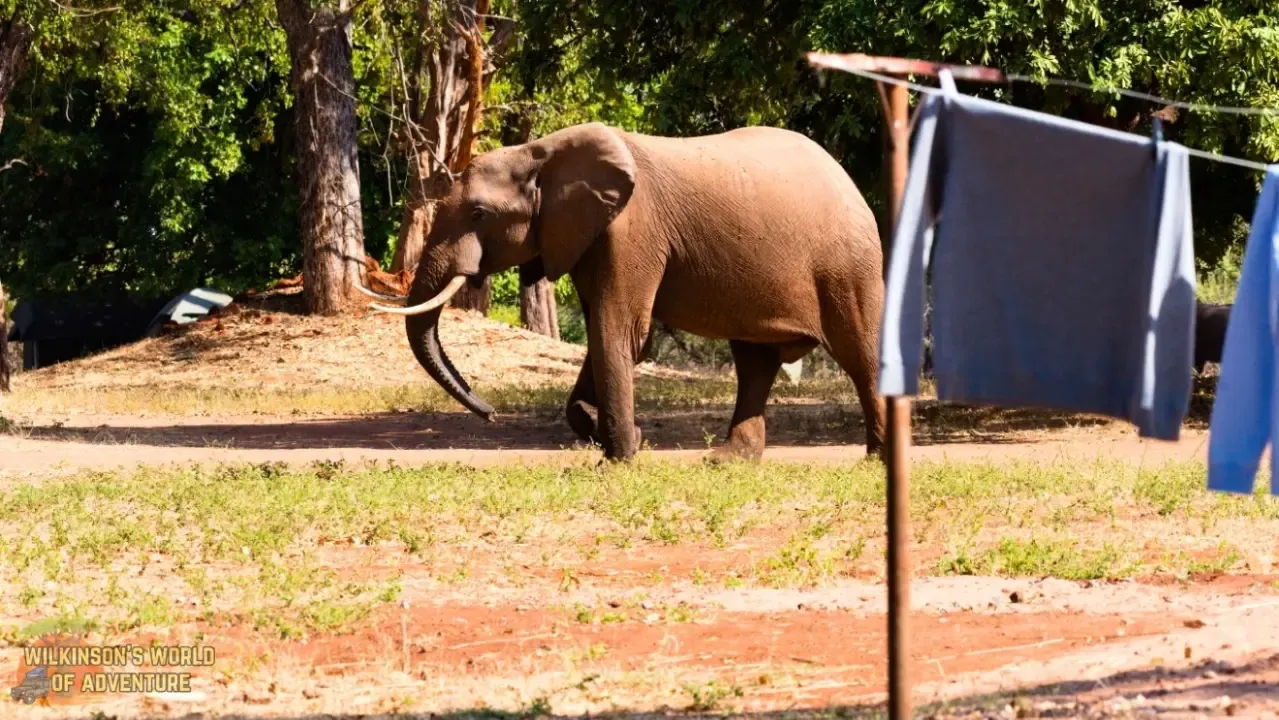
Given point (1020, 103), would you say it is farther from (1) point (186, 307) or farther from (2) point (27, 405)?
(1) point (186, 307)

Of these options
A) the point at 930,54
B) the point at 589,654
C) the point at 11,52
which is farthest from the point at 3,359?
the point at 589,654

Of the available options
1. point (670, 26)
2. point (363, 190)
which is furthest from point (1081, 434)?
point (363, 190)

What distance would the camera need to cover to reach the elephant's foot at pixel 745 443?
13.5m

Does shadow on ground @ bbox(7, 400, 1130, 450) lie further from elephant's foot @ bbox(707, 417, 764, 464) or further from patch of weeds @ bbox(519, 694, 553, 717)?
patch of weeds @ bbox(519, 694, 553, 717)

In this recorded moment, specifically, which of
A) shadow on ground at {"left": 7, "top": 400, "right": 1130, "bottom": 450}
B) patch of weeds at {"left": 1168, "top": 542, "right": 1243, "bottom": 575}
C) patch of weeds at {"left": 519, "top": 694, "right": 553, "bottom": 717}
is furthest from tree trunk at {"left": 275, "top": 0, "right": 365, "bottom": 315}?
patch of weeds at {"left": 519, "top": 694, "right": 553, "bottom": 717}

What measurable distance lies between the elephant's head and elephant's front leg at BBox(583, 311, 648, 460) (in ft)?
1.68

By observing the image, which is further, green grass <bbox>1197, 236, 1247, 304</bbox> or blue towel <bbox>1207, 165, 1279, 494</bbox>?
green grass <bbox>1197, 236, 1247, 304</bbox>

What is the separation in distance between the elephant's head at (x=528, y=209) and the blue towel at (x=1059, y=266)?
667 centimetres

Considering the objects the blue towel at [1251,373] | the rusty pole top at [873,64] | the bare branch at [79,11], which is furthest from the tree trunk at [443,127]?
the rusty pole top at [873,64]

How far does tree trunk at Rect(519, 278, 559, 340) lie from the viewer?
3109cm

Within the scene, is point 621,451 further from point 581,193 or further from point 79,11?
point 79,11

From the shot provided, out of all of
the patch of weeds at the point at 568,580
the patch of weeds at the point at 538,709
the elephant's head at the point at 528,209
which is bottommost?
the patch of weeds at the point at 538,709

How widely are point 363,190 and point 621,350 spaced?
2306 centimetres

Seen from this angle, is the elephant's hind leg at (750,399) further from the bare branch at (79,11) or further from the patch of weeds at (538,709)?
the bare branch at (79,11)
